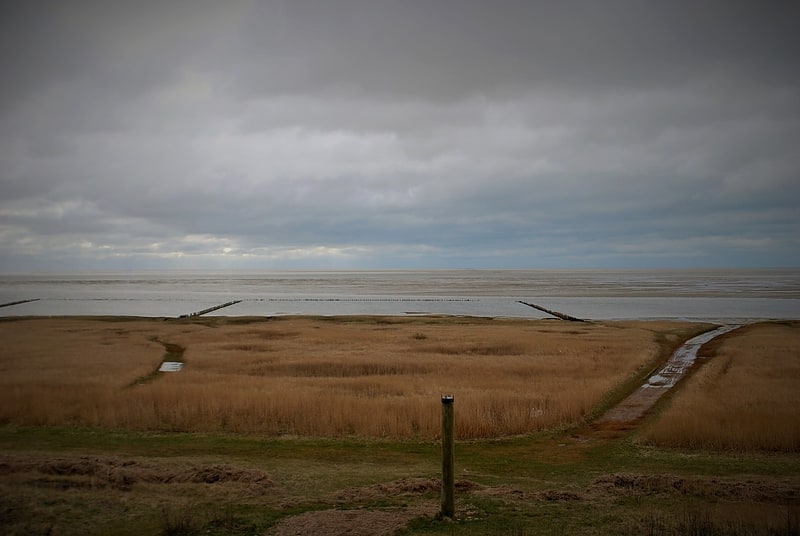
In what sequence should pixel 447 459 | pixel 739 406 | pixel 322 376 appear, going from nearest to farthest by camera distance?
1. pixel 447 459
2. pixel 739 406
3. pixel 322 376

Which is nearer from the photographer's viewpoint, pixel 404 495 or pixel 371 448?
pixel 404 495

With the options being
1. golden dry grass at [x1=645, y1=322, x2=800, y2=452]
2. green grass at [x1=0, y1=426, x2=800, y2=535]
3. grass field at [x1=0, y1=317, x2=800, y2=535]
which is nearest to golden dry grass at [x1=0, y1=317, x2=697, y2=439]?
grass field at [x1=0, y1=317, x2=800, y2=535]

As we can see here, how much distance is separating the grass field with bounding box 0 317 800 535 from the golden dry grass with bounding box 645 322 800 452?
0.49ft

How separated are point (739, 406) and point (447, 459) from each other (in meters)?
17.2

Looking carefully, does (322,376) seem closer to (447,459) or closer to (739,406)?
(739,406)

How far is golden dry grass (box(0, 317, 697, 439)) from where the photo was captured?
21250 mm

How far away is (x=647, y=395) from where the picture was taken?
2673cm

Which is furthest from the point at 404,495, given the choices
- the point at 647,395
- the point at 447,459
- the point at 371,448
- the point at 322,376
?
the point at 322,376

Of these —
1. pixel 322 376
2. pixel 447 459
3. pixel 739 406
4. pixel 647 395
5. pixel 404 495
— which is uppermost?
pixel 447 459

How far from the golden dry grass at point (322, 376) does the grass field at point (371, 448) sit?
6.0 inches

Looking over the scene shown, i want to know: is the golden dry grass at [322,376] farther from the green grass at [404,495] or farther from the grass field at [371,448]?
the green grass at [404,495]

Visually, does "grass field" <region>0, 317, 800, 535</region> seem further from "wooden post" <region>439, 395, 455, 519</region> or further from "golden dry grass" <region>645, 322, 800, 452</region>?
"wooden post" <region>439, 395, 455, 519</region>

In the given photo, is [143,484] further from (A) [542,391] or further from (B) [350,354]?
(B) [350,354]

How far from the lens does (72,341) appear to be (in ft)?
160
